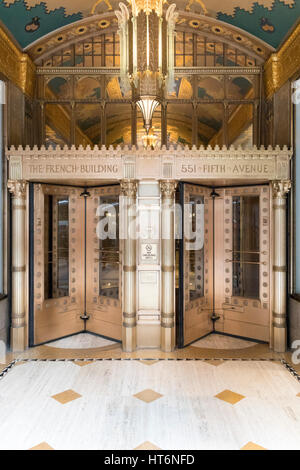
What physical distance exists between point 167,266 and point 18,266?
218cm

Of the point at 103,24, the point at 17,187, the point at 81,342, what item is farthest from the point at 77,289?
the point at 103,24

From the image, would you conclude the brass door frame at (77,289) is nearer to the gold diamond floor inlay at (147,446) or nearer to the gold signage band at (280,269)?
the gold signage band at (280,269)

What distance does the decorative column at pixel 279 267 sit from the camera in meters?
5.56

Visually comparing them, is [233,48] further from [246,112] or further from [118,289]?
[118,289]

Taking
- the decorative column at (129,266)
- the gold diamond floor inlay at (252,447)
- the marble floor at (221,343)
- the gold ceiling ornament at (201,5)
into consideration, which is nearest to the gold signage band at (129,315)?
the decorative column at (129,266)

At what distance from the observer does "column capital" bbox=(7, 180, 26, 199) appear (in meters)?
5.52

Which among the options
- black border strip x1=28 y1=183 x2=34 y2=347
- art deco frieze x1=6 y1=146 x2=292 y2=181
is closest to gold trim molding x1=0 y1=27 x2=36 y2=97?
art deco frieze x1=6 y1=146 x2=292 y2=181

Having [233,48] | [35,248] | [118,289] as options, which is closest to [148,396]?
[118,289]

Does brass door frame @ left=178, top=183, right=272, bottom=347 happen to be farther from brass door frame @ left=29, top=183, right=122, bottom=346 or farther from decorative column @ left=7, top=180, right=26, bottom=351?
decorative column @ left=7, top=180, right=26, bottom=351

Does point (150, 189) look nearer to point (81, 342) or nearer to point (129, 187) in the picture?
point (129, 187)

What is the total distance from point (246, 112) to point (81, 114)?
9.13 feet

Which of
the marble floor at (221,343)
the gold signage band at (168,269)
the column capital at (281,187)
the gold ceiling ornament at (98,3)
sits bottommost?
the marble floor at (221,343)

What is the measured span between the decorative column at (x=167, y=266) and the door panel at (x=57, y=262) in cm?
158

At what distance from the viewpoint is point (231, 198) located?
20.8 ft
